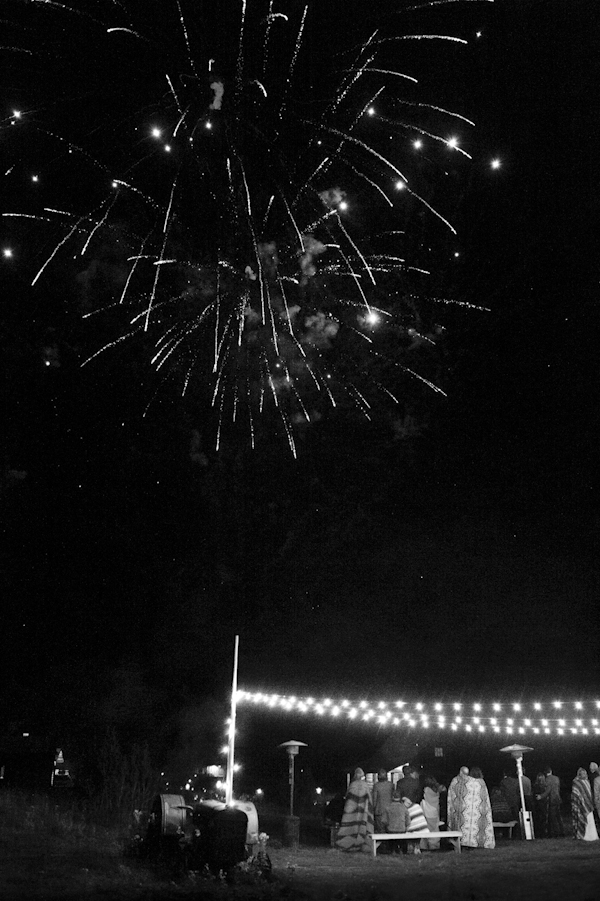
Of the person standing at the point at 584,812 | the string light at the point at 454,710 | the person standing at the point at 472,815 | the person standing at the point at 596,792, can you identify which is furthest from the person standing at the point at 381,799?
the string light at the point at 454,710

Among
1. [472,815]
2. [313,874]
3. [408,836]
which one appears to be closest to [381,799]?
[408,836]

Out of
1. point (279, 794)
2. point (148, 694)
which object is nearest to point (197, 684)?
point (148, 694)

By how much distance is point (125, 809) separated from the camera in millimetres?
19234

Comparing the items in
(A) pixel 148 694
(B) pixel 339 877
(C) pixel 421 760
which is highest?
(A) pixel 148 694

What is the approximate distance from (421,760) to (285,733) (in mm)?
8713

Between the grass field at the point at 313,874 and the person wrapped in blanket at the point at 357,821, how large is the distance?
416 mm

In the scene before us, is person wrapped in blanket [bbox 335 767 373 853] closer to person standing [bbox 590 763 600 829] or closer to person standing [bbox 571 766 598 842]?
person standing [bbox 571 766 598 842]

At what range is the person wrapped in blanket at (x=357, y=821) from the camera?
14.1m

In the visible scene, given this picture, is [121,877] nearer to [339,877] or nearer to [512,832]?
[339,877]

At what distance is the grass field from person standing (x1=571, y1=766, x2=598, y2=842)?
0.43 metres

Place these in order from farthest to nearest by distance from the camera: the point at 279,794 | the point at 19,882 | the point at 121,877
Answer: the point at 279,794 < the point at 121,877 < the point at 19,882

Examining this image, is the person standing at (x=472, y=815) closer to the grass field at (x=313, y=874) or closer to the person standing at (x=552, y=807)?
the grass field at (x=313, y=874)

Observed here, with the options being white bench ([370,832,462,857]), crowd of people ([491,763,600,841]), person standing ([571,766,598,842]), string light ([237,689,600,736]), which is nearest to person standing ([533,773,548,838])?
crowd of people ([491,763,600,841])

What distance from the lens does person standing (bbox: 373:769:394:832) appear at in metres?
14.1
